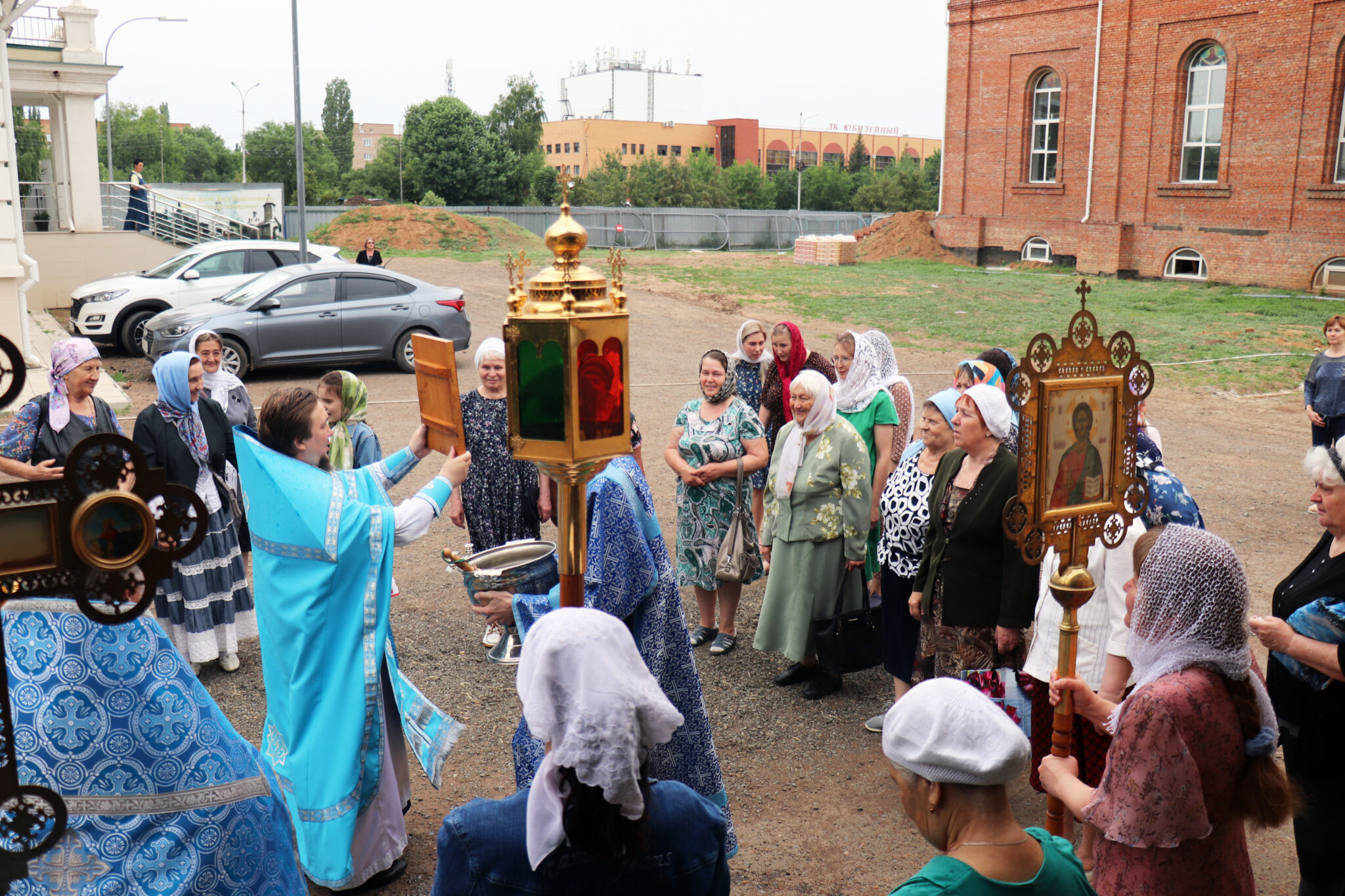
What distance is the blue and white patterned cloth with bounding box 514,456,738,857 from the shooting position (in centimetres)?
340

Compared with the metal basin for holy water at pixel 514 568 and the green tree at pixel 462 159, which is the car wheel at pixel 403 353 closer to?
the metal basin for holy water at pixel 514 568

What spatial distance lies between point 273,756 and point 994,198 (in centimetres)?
3240

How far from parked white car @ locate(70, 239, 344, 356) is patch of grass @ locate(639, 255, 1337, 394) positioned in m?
10.4

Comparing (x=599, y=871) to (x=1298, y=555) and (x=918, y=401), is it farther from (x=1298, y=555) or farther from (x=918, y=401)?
(x=918, y=401)

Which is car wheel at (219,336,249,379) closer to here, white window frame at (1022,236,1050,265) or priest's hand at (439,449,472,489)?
priest's hand at (439,449,472,489)

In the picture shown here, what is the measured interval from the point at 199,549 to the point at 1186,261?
2831cm

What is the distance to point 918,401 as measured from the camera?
14.8m

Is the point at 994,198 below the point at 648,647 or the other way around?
the other way around

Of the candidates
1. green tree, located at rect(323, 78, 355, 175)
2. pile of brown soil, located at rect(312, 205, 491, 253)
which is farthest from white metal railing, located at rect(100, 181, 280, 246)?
green tree, located at rect(323, 78, 355, 175)

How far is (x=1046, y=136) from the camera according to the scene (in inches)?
1240

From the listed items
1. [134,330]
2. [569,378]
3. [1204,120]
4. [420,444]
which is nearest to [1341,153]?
[1204,120]

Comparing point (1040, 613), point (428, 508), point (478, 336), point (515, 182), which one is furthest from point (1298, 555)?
point (515, 182)

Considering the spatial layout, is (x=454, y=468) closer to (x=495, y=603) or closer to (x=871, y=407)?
(x=495, y=603)

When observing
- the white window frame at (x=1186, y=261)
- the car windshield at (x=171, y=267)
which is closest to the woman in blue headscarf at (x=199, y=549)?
the car windshield at (x=171, y=267)
